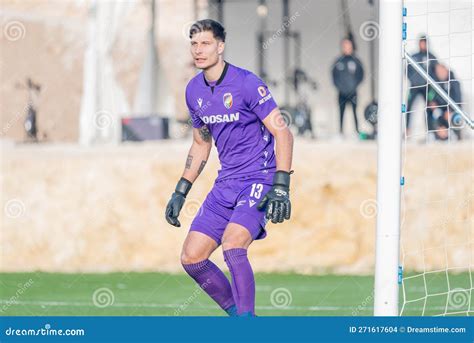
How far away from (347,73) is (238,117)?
9.47 m

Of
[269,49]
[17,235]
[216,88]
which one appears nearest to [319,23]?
[269,49]

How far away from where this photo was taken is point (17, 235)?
53.6ft

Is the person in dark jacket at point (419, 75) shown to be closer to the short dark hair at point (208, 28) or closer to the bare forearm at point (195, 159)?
the bare forearm at point (195, 159)

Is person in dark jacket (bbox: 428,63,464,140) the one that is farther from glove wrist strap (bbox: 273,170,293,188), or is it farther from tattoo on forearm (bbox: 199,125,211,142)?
glove wrist strap (bbox: 273,170,293,188)

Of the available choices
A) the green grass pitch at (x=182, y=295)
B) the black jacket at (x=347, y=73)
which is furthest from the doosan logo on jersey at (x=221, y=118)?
the black jacket at (x=347, y=73)

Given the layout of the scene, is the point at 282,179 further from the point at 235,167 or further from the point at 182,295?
the point at 182,295

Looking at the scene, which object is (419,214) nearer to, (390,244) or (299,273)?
(299,273)

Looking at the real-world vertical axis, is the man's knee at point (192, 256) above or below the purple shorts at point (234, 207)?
below

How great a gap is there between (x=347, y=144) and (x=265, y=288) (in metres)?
3.10

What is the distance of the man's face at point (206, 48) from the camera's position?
7.95 metres

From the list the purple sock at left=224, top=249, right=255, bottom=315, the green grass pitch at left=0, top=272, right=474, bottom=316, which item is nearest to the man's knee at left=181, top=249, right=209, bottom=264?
the purple sock at left=224, top=249, right=255, bottom=315

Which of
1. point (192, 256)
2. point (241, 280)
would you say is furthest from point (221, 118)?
point (241, 280)

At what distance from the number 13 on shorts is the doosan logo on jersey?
1.56 feet

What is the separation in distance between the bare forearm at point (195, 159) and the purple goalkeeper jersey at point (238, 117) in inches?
15.4
